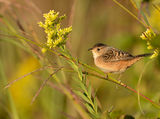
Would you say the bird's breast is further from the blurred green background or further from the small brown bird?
the blurred green background

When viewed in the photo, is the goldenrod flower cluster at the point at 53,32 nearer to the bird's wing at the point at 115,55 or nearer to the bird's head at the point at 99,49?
the bird's wing at the point at 115,55

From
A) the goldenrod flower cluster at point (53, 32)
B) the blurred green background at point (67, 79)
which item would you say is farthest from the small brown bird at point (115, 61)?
the goldenrod flower cluster at point (53, 32)

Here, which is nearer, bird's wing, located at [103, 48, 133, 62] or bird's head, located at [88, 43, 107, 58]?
bird's wing, located at [103, 48, 133, 62]

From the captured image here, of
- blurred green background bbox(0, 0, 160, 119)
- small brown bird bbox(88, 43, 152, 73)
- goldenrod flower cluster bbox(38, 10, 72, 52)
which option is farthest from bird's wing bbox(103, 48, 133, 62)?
goldenrod flower cluster bbox(38, 10, 72, 52)

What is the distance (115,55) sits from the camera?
Answer: 324cm

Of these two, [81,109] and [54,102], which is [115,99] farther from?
[81,109]

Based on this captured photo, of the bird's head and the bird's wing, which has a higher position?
the bird's head

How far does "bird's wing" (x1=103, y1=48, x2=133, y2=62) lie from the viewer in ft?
10.2

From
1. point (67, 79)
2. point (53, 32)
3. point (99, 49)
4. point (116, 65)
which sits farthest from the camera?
point (99, 49)

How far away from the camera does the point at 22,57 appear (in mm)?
3965

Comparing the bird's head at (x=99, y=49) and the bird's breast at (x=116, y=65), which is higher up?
the bird's head at (x=99, y=49)

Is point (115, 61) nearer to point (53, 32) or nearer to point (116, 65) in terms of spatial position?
point (116, 65)

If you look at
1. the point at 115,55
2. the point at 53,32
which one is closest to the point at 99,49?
the point at 115,55

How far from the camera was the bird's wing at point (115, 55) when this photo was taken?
3105mm
